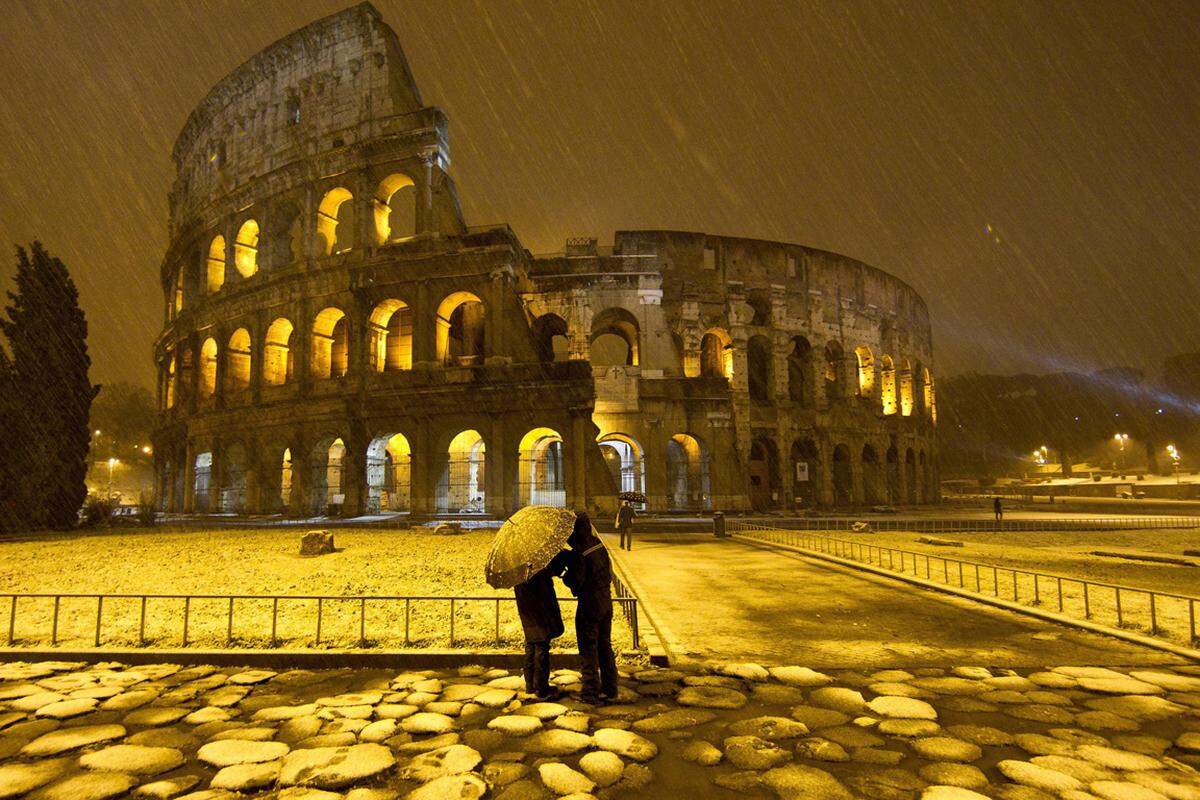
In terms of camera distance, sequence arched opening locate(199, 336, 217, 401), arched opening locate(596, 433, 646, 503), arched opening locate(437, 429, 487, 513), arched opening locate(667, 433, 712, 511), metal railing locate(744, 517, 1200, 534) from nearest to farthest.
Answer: metal railing locate(744, 517, 1200, 534)
arched opening locate(437, 429, 487, 513)
arched opening locate(596, 433, 646, 503)
arched opening locate(667, 433, 712, 511)
arched opening locate(199, 336, 217, 401)

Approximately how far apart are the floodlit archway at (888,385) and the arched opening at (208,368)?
33.7 meters

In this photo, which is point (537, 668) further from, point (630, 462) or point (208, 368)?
point (208, 368)

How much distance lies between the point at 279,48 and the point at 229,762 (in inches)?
1251

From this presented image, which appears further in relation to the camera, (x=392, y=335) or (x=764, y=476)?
(x=764, y=476)

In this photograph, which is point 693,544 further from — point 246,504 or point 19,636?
point 246,504

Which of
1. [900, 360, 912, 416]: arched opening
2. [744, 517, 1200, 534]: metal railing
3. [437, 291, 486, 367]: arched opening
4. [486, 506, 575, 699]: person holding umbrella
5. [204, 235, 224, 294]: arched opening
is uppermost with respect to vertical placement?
[204, 235, 224, 294]: arched opening

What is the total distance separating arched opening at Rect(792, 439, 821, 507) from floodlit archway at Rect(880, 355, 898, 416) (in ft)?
22.9

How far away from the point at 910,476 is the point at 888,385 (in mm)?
5216

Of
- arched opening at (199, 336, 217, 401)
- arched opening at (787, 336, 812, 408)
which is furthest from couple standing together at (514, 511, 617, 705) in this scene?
arched opening at (199, 336, 217, 401)

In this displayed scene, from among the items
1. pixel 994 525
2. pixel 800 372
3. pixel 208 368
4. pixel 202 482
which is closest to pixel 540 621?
pixel 994 525

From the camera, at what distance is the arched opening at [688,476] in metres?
26.6

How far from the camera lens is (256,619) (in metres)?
7.39

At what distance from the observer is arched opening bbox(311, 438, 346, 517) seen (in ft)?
81.7

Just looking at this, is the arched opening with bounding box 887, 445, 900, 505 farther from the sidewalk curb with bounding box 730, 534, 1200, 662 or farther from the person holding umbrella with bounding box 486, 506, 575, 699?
the person holding umbrella with bounding box 486, 506, 575, 699
